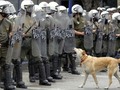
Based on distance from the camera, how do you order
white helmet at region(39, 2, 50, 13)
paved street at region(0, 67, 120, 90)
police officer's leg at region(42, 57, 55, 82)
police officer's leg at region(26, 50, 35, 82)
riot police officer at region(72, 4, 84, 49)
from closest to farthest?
1. paved street at region(0, 67, 120, 90)
2. police officer's leg at region(26, 50, 35, 82)
3. police officer's leg at region(42, 57, 55, 82)
4. white helmet at region(39, 2, 50, 13)
5. riot police officer at region(72, 4, 84, 49)

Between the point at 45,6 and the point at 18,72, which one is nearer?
the point at 18,72

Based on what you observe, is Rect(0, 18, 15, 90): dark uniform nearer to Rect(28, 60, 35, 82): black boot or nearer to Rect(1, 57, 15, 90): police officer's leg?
Rect(1, 57, 15, 90): police officer's leg

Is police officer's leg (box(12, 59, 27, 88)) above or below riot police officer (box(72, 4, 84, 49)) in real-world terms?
below

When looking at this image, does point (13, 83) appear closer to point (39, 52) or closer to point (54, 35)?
point (39, 52)

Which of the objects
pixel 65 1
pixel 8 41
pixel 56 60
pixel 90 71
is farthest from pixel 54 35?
pixel 65 1

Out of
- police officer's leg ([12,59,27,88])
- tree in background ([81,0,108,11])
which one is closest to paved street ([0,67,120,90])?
police officer's leg ([12,59,27,88])

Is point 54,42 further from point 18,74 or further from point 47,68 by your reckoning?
point 18,74

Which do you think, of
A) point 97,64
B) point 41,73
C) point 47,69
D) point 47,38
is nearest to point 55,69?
point 47,69

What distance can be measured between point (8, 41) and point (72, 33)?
4.22m

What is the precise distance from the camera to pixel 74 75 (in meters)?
14.3

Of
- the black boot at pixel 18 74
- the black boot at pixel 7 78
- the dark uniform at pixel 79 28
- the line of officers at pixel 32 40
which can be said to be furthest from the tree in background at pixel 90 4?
the black boot at pixel 7 78

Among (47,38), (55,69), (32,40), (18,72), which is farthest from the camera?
(55,69)

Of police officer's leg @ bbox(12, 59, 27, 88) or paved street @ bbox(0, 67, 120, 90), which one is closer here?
police officer's leg @ bbox(12, 59, 27, 88)

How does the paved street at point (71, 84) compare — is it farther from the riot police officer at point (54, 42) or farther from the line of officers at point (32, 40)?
the riot police officer at point (54, 42)
